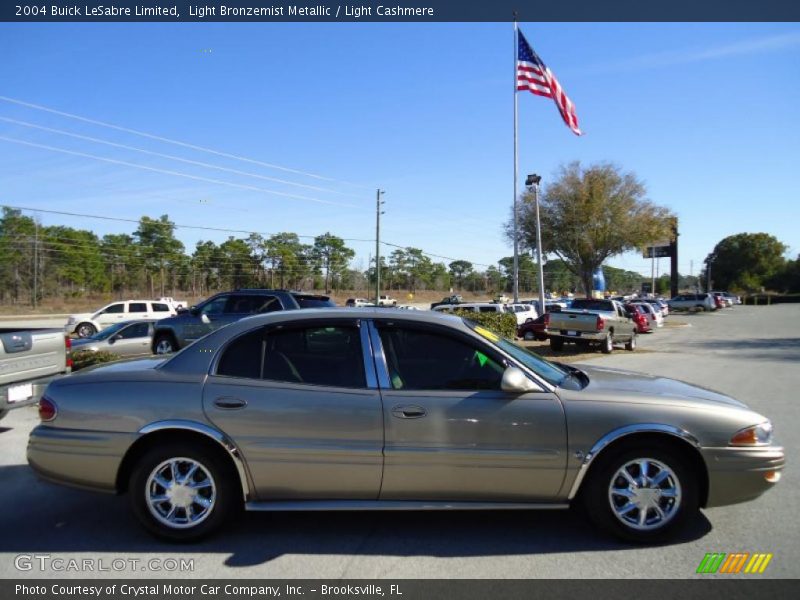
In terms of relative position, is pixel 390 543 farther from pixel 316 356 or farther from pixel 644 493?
pixel 644 493

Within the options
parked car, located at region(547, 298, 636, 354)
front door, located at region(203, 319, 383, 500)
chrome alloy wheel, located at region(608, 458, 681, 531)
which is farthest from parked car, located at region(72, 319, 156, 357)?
chrome alloy wheel, located at region(608, 458, 681, 531)

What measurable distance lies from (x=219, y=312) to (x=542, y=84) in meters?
17.0

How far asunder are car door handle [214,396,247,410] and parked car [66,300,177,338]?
25.1 metres

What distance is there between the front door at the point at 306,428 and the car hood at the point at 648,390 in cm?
155

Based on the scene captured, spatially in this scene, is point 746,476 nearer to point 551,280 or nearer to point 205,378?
point 205,378

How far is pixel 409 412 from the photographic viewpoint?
12.7 ft

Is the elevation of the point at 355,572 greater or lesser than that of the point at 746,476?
lesser

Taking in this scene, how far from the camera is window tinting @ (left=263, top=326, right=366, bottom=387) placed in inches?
160

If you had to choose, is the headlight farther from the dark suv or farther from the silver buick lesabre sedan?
the dark suv

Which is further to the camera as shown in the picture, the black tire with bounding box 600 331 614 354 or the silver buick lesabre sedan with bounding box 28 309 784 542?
the black tire with bounding box 600 331 614 354

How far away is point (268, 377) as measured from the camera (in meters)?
4.09

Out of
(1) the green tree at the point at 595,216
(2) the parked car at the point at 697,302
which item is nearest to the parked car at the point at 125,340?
(1) the green tree at the point at 595,216

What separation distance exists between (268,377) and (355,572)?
4.57 feet

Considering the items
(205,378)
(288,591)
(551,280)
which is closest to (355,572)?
(288,591)
